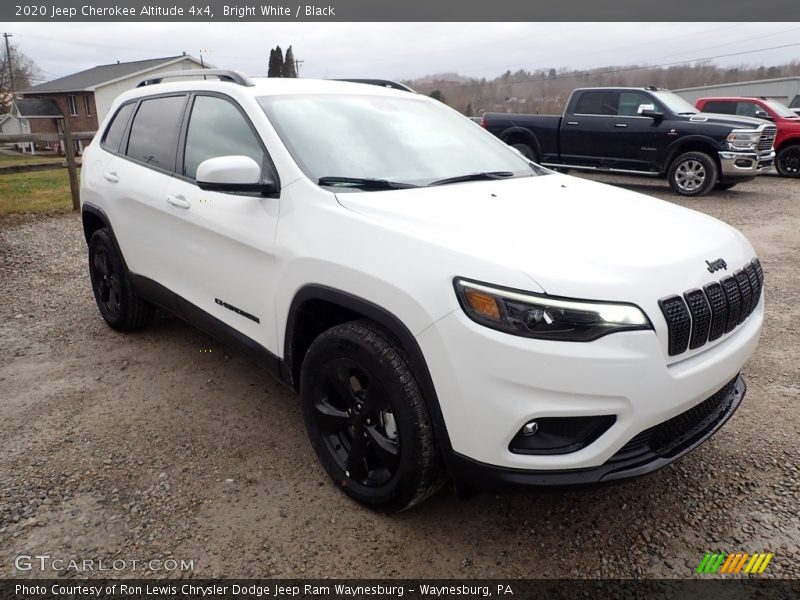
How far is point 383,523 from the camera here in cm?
252

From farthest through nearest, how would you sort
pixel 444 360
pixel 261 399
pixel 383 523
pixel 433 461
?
pixel 261 399
pixel 383 523
pixel 433 461
pixel 444 360

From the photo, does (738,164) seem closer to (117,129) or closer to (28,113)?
(117,129)

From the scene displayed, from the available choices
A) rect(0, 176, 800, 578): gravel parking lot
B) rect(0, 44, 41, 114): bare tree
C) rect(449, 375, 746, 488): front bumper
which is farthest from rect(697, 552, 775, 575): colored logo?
rect(0, 44, 41, 114): bare tree

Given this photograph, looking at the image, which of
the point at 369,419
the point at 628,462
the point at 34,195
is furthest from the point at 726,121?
the point at 34,195

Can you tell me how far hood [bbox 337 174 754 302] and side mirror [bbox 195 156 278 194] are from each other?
0.43 meters

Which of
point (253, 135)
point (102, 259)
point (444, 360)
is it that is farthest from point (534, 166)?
point (102, 259)

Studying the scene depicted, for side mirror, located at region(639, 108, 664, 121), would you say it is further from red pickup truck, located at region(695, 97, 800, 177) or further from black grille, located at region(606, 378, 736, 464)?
black grille, located at region(606, 378, 736, 464)

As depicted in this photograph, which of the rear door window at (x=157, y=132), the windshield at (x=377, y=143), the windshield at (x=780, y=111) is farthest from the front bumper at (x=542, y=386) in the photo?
the windshield at (x=780, y=111)

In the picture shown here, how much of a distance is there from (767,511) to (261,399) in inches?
104

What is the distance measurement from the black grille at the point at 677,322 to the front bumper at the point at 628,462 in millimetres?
299

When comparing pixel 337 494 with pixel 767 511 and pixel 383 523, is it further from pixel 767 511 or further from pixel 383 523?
pixel 767 511

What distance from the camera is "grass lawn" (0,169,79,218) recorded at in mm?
10227

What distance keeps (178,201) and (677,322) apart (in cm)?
268

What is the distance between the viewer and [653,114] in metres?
11.0
